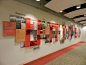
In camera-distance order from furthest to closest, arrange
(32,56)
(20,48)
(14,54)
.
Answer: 1. (32,56)
2. (20,48)
3. (14,54)

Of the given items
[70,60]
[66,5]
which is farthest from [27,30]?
[70,60]

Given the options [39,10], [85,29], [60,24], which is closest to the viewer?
[39,10]

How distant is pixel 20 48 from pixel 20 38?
1.85 ft

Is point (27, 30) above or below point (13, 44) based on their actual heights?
above

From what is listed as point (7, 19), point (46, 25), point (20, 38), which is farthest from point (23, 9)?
point (46, 25)

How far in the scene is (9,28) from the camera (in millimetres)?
2576

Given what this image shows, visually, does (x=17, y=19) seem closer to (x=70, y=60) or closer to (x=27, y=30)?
(x=27, y=30)

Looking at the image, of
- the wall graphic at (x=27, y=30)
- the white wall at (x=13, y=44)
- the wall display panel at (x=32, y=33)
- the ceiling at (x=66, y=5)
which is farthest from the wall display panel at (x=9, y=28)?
the ceiling at (x=66, y=5)

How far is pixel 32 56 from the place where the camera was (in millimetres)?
3457

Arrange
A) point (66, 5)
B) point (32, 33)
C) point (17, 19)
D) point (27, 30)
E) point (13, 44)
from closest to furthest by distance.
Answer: point (13, 44) < point (17, 19) < point (27, 30) < point (32, 33) < point (66, 5)

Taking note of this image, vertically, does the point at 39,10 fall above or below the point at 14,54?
above

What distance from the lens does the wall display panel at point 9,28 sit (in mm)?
2467

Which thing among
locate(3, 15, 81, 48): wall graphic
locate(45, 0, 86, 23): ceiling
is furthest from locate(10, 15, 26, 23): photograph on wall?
locate(45, 0, 86, 23): ceiling

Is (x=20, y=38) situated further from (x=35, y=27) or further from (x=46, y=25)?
(x=46, y=25)
